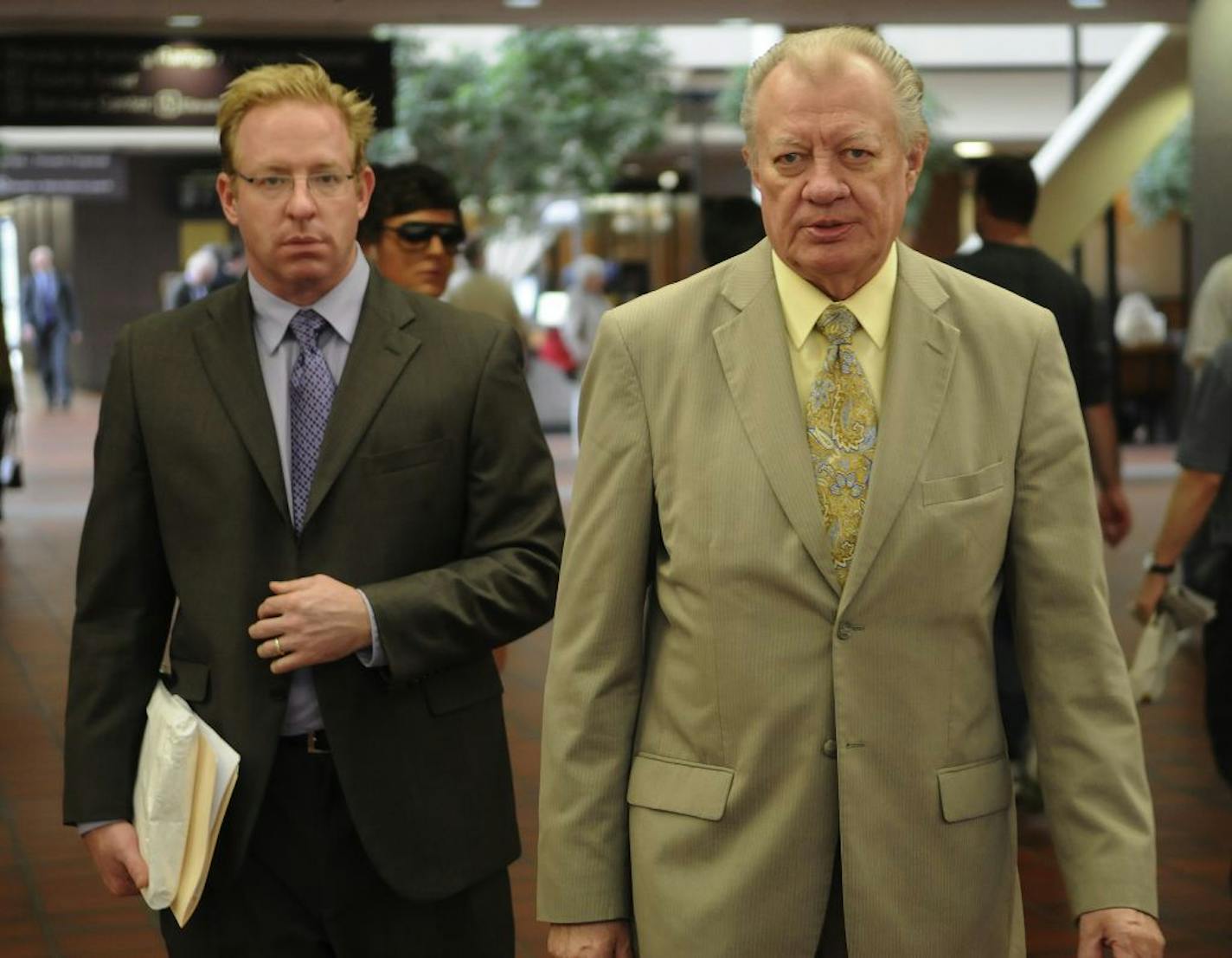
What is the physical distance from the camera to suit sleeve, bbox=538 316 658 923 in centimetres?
243

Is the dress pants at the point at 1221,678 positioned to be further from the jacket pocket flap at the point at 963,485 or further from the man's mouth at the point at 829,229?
the man's mouth at the point at 829,229

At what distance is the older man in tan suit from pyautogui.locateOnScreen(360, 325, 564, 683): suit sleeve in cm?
30

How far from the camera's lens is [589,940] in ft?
8.03

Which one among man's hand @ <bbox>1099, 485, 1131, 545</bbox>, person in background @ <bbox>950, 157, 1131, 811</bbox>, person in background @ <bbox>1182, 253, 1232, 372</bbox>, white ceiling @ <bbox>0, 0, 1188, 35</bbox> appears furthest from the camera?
white ceiling @ <bbox>0, 0, 1188, 35</bbox>

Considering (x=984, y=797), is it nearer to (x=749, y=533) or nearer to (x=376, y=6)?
(x=749, y=533)

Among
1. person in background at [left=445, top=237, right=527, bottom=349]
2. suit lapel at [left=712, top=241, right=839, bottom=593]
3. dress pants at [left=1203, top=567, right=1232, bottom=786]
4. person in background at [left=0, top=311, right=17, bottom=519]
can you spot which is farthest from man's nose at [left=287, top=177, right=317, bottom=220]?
person in background at [left=0, top=311, right=17, bottom=519]

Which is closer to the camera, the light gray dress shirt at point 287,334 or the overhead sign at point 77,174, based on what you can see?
the light gray dress shirt at point 287,334

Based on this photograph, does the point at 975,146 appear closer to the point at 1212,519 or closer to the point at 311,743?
the point at 1212,519

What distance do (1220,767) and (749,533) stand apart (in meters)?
3.16

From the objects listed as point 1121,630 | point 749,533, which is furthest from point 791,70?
point 1121,630

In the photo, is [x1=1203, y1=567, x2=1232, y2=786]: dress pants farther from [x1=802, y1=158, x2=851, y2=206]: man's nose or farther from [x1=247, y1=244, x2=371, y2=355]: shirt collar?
[x1=802, y1=158, x2=851, y2=206]: man's nose

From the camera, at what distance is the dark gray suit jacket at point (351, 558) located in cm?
273

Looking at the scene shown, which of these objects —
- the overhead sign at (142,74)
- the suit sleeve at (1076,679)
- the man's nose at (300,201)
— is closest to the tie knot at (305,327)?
the man's nose at (300,201)

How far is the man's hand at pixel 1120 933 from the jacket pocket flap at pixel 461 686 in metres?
0.92
